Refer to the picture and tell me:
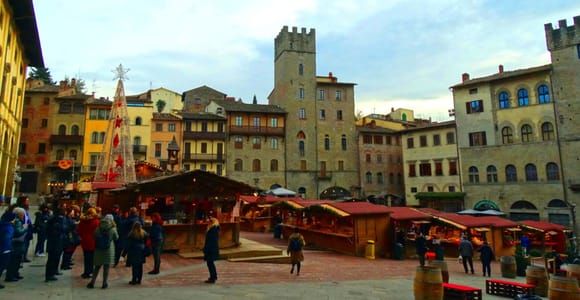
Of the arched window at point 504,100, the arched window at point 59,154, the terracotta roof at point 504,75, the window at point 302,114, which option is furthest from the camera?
the window at point 302,114

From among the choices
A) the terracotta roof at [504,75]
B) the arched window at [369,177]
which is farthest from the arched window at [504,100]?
the arched window at [369,177]

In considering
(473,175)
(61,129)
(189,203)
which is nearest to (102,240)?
(189,203)

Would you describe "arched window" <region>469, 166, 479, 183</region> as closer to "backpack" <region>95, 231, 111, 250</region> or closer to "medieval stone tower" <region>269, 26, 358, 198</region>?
"medieval stone tower" <region>269, 26, 358, 198</region>

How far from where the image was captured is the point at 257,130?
46.1m

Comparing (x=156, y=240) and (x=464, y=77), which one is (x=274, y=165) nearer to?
(x=464, y=77)

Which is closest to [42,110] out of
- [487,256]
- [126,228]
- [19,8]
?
[19,8]

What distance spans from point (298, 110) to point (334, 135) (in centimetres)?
574

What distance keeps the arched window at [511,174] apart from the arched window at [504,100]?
6.26 meters

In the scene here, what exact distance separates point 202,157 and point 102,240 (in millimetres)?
36290

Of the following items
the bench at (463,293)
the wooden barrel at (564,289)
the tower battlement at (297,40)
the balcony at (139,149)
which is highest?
the tower battlement at (297,40)

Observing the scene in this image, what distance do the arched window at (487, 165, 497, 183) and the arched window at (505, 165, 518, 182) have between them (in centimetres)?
108

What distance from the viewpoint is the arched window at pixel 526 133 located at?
37.0m

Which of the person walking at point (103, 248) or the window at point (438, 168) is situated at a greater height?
the window at point (438, 168)

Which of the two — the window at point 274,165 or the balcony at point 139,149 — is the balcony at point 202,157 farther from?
the window at point 274,165
